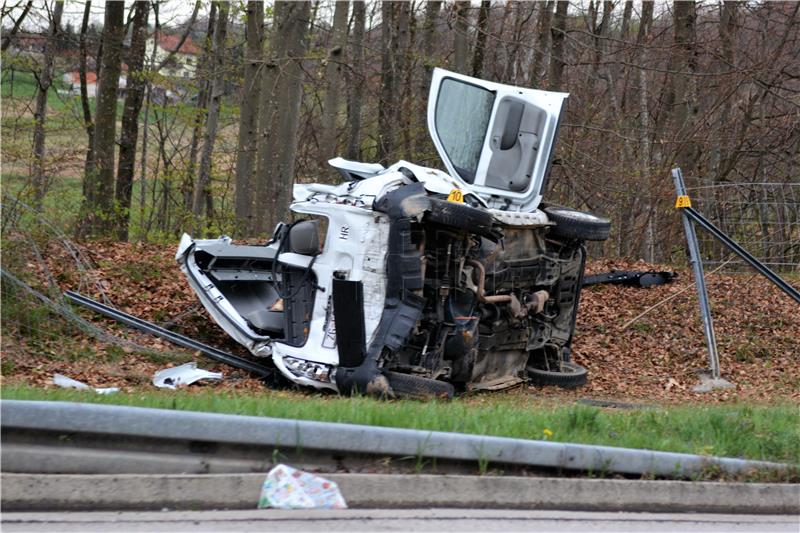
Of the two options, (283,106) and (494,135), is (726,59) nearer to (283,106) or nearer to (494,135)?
(283,106)

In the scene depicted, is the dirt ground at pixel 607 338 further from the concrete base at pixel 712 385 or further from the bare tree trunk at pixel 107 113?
the bare tree trunk at pixel 107 113

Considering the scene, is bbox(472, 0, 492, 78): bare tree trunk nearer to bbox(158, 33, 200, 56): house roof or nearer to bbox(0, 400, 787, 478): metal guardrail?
bbox(158, 33, 200, 56): house roof

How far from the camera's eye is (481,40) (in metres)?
22.5

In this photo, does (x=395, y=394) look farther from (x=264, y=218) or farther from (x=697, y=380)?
(x=264, y=218)

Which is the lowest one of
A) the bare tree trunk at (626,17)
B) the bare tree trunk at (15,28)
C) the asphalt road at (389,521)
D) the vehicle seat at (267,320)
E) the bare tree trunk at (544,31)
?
the vehicle seat at (267,320)

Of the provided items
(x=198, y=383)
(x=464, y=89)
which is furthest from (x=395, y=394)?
(x=464, y=89)

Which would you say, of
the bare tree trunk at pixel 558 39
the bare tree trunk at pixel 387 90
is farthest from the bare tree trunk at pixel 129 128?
the bare tree trunk at pixel 558 39

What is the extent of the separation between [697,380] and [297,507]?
8.82 metres

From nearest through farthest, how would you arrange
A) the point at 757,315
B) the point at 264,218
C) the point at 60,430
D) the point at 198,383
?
the point at 60,430 → the point at 198,383 → the point at 757,315 → the point at 264,218

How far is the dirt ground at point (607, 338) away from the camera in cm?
995

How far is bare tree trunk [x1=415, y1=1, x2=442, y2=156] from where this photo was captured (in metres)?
23.8

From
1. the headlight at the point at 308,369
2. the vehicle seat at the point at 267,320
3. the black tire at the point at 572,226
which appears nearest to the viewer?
the headlight at the point at 308,369

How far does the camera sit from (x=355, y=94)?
24078 millimetres

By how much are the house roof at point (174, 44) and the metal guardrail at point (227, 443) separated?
2634 cm
